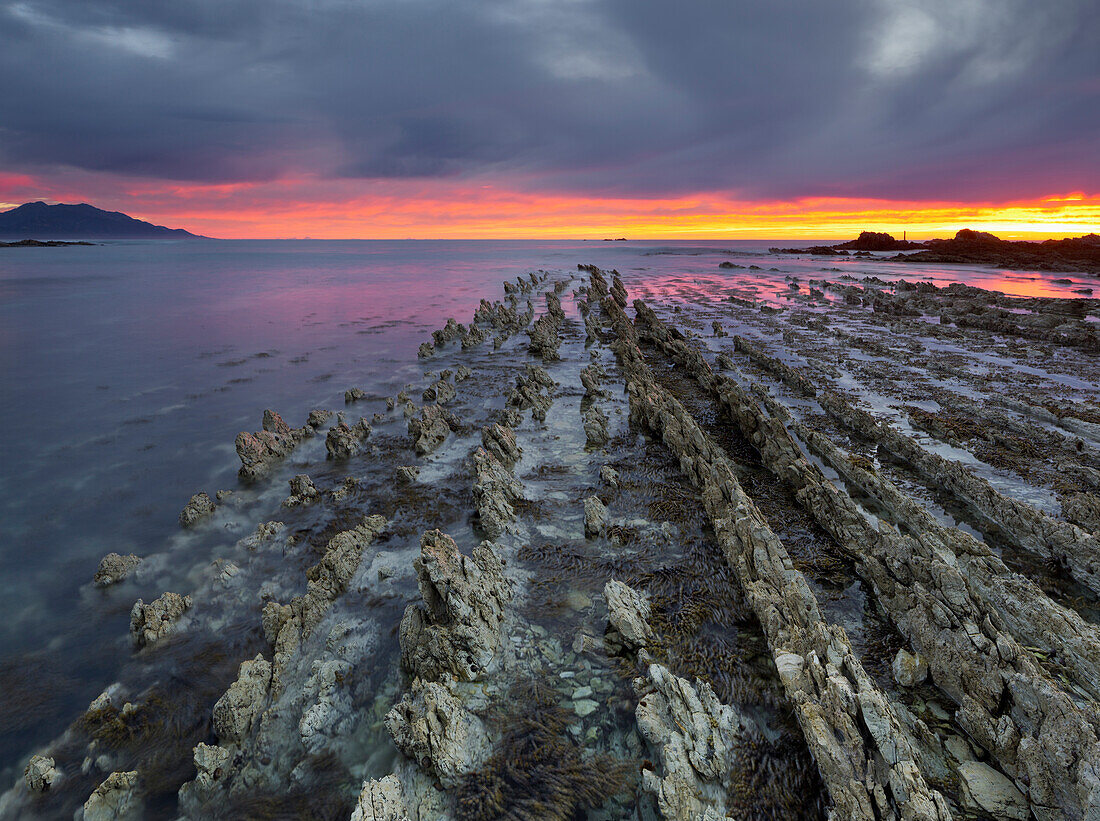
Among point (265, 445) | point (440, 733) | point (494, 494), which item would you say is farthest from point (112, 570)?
point (440, 733)

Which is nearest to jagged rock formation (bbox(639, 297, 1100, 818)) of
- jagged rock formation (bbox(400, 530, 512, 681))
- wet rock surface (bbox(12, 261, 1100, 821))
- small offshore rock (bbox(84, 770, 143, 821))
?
wet rock surface (bbox(12, 261, 1100, 821))

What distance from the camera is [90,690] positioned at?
7.11 metres

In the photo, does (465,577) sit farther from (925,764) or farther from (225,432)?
(225,432)

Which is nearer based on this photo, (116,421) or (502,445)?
(502,445)

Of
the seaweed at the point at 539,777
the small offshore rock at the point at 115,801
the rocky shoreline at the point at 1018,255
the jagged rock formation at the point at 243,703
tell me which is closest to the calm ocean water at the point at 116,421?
the small offshore rock at the point at 115,801

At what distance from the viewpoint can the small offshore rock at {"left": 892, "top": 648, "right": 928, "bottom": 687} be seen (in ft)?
21.2

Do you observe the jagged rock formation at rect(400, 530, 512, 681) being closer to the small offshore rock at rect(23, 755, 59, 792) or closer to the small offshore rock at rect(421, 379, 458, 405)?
the small offshore rock at rect(23, 755, 59, 792)

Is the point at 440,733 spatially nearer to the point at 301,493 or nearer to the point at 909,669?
the point at 909,669

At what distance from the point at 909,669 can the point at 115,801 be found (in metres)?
9.64

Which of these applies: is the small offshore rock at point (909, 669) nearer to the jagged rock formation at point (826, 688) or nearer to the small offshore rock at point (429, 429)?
the jagged rock formation at point (826, 688)

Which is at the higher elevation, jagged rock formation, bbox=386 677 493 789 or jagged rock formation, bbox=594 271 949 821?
jagged rock formation, bbox=594 271 949 821

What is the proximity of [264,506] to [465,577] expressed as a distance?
6671 mm

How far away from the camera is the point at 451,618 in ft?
23.3

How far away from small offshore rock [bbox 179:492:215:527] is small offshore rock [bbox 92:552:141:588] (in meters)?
1.45
